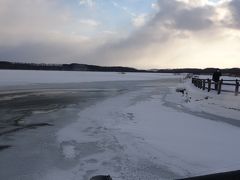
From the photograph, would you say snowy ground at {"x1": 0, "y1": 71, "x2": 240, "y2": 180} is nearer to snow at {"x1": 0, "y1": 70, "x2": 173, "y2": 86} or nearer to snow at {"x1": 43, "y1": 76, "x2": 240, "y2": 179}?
snow at {"x1": 43, "y1": 76, "x2": 240, "y2": 179}

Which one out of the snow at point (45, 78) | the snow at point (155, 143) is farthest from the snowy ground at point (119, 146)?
the snow at point (45, 78)

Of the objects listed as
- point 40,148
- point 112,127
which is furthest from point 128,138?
point 40,148

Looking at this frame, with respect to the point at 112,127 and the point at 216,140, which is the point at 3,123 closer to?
the point at 112,127

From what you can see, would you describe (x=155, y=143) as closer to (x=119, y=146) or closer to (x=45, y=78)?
(x=119, y=146)

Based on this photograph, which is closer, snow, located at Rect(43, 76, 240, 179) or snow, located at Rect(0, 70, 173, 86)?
snow, located at Rect(43, 76, 240, 179)

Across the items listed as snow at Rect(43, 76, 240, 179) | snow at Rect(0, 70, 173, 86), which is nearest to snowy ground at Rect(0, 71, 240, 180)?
snow at Rect(43, 76, 240, 179)

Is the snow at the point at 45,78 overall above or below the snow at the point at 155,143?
below

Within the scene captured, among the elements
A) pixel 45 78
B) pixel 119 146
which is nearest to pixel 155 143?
pixel 119 146

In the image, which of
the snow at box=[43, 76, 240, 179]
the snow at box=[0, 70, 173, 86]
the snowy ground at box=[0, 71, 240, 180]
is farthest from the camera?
the snow at box=[0, 70, 173, 86]

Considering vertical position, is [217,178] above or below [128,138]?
above

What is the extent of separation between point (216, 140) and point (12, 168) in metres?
4.91

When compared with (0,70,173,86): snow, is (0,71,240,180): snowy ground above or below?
above

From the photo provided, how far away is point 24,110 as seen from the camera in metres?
12.9

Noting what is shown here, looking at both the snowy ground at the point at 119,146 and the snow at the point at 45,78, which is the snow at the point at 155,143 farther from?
the snow at the point at 45,78
